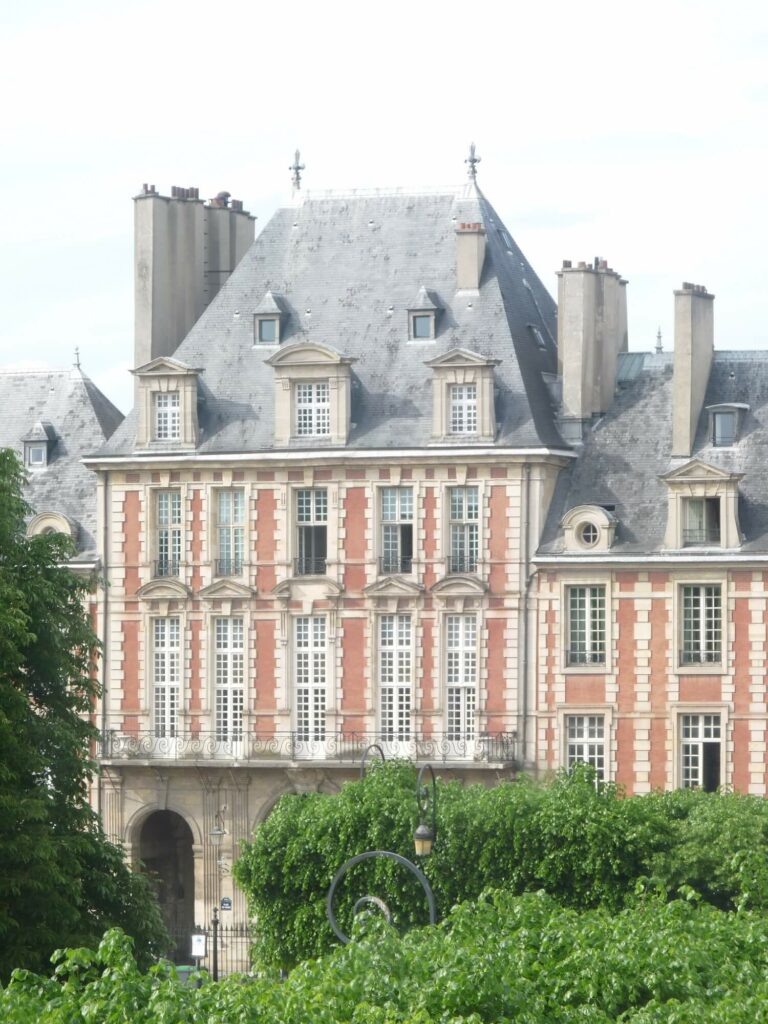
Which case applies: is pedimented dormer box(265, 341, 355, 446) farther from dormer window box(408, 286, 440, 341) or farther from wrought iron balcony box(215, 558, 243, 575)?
wrought iron balcony box(215, 558, 243, 575)

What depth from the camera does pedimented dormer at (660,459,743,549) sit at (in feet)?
265

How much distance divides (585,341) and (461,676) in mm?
8239

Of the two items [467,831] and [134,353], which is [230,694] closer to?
[134,353]

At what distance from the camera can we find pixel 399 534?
274 feet

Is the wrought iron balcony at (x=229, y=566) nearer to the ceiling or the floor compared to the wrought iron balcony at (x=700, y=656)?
nearer to the ceiling

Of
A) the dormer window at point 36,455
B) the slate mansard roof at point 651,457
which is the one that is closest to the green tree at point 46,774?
the slate mansard roof at point 651,457

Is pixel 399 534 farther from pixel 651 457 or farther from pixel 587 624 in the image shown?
pixel 651 457

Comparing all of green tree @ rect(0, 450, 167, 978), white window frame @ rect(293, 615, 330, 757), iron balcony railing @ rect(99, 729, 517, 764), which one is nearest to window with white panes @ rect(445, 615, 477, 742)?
iron balcony railing @ rect(99, 729, 517, 764)

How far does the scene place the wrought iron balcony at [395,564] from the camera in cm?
8331

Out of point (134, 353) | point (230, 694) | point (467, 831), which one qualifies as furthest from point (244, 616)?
point (467, 831)

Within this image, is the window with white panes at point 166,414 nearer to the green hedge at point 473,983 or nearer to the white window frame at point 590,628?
the white window frame at point 590,628

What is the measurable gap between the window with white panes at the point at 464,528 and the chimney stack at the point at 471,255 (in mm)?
5206

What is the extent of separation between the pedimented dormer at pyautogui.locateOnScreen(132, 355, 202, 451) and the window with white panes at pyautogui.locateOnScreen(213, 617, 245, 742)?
4.43 m

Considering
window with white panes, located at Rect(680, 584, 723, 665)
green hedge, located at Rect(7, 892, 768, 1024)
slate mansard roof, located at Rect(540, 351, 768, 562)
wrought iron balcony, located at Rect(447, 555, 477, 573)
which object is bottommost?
green hedge, located at Rect(7, 892, 768, 1024)
